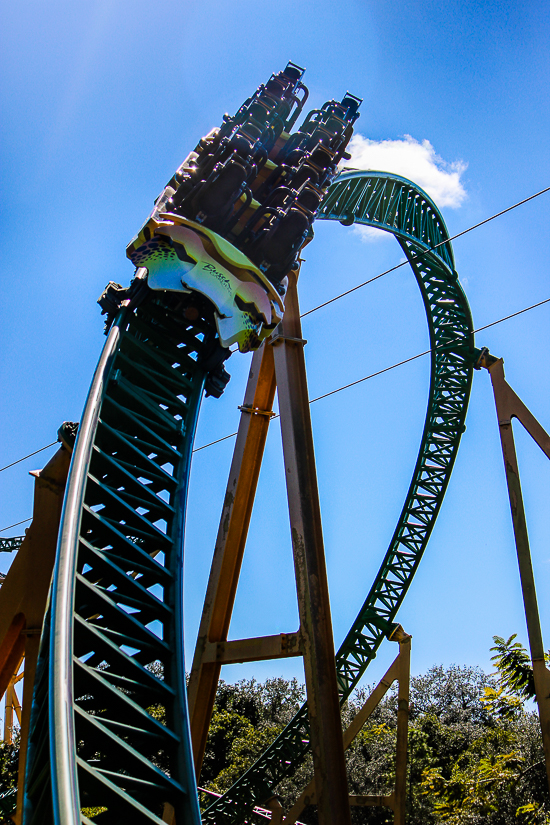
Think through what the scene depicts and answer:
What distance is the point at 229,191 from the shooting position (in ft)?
16.1

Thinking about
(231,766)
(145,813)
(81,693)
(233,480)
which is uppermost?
(233,480)

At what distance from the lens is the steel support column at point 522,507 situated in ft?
16.7

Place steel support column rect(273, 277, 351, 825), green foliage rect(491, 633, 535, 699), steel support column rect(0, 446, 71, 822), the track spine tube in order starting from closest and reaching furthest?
the track spine tube, steel support column rect(273, 277, 351, 825), steel support column rect(0, 446, 71, 822), green foliage rect(491, 633, 535, 699)

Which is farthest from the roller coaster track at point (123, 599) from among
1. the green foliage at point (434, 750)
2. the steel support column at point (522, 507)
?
the green foliage at point (434, 750)

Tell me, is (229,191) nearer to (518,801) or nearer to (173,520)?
(173,520)

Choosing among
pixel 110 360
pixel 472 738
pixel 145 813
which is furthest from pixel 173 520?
pixel 472 738

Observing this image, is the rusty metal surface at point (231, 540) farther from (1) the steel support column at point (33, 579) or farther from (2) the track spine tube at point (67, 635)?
(2) the track spine tube at point (67, 635)

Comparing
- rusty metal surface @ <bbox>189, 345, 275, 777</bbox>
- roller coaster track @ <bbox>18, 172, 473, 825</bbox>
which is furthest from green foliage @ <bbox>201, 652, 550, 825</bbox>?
roller coaster track @ <bbox>18, 172, 473, 825</bbox>

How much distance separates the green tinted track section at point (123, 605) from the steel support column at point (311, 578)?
2.16 feet

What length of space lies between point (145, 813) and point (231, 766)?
1476 centimetres

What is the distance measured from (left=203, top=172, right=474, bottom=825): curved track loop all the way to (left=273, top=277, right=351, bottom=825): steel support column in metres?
4.44

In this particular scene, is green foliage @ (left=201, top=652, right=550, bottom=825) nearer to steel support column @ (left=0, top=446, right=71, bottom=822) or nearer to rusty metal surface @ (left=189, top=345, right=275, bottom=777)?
rusty metal surface @ (left=189, top=345, right=275, bottom=777)

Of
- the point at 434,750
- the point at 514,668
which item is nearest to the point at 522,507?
the point at 514,668

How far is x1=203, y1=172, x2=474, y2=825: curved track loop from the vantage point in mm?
8805
